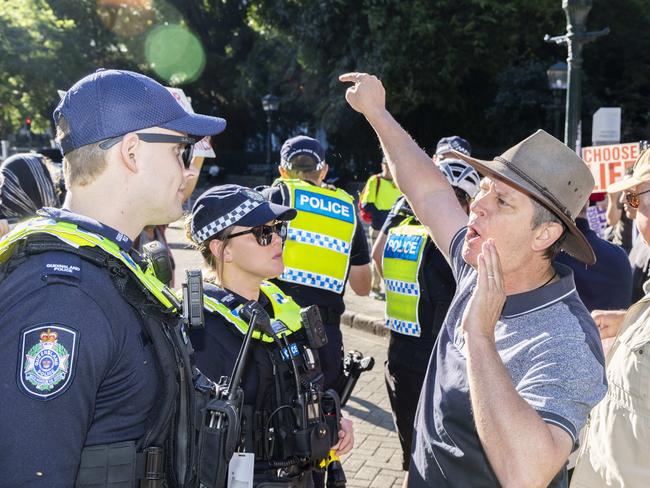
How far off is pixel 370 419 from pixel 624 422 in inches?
148

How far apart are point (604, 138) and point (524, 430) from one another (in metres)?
8.78

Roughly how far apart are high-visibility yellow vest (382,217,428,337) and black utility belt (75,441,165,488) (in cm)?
240

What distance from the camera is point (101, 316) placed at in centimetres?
159

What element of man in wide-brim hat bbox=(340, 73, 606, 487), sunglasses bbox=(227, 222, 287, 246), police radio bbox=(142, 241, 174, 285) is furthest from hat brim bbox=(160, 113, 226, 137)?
sunglasses bbox=(227, 222, 287, 246)

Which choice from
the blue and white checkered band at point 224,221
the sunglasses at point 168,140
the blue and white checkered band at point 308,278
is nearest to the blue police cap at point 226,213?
the blue and white checkered band at point 224,221

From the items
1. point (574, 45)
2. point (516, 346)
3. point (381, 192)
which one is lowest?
point (516, 346)

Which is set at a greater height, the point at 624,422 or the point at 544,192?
the point at 544,192

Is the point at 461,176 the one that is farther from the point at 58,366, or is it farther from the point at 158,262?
the point at 58,366

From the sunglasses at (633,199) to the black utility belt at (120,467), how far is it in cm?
241

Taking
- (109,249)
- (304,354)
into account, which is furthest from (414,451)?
(109,249)

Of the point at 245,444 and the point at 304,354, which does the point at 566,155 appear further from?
the point at 245,444

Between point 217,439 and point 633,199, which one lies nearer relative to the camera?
point 217,439

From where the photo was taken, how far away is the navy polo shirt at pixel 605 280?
360 centimetres

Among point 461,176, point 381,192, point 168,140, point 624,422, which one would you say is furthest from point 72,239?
point 381,192
